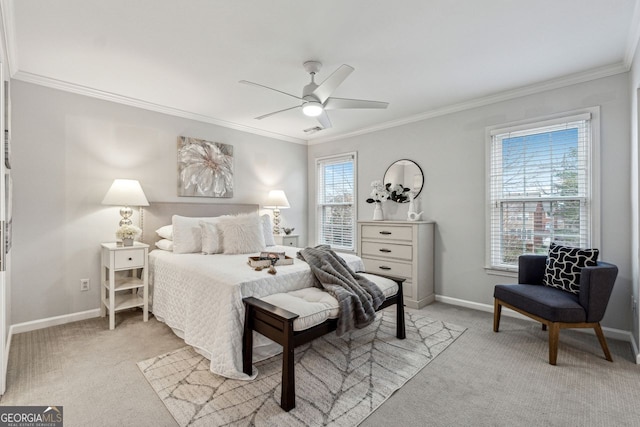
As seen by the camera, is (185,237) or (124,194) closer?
(124,194)

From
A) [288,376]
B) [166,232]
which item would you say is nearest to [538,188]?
[288,376]

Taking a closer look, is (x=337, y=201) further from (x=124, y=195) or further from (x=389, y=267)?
(x=124, y=195)

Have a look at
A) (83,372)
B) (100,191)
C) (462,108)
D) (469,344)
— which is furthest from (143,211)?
(462,108)

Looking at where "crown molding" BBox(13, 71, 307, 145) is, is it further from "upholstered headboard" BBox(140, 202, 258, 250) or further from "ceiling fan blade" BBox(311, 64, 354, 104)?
"ceiling fan blade" BBox(311, 64, 354, 104)

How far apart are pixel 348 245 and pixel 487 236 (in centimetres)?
222

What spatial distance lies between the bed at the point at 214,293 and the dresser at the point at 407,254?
2.79 feet

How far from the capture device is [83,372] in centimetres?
224

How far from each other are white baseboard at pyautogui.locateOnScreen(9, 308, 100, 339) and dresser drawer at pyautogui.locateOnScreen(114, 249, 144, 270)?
0.79 metres

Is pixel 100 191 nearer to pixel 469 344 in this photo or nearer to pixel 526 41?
pixel 469 344

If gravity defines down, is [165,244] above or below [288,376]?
above

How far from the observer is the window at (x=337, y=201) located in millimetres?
5172

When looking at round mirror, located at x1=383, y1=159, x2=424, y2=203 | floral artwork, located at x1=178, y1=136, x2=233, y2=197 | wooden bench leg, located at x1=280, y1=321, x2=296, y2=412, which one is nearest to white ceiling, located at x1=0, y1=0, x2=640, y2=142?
floral artwork, located at x1=178, y1=136, x2=233, y2=197

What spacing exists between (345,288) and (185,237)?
1947 mm

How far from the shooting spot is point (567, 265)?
9.01 feet
